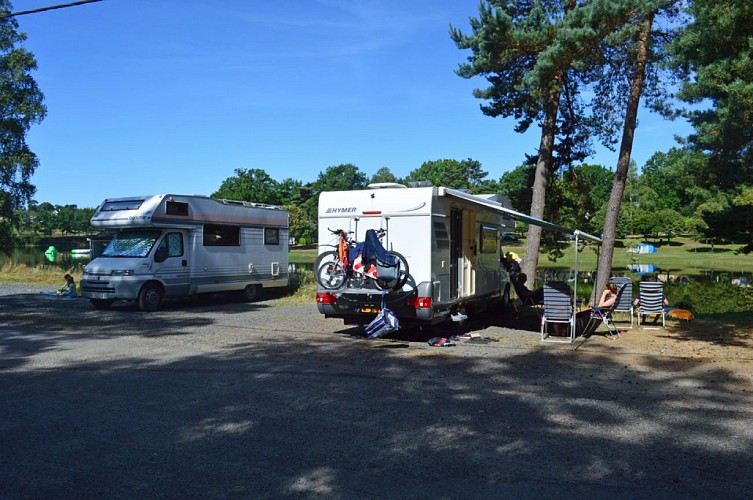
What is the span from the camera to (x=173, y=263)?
1577 centimetres

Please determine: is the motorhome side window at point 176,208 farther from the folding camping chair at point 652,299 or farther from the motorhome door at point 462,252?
the folding camping chair at point 652,299

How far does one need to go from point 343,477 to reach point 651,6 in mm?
12104

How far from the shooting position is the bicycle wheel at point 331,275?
35.0ft

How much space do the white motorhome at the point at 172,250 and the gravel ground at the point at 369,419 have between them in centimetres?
425

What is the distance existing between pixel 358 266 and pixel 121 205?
8036mm

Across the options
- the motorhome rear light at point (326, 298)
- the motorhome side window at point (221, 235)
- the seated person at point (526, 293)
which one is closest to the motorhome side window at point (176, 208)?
the motorhome side window at point (221, 235)

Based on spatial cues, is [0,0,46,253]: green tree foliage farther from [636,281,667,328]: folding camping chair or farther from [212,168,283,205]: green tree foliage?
[212,168,283,205]: green tree foliage

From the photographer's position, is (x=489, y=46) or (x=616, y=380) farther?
(x=489, y=46)

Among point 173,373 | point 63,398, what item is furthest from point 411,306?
point 63,398

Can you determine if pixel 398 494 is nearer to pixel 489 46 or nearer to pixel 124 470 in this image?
pixel 124 470

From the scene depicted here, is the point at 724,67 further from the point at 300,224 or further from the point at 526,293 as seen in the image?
the point at 300,224

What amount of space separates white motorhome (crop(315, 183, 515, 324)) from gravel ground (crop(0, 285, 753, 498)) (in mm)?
652

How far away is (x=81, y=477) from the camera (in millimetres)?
4395

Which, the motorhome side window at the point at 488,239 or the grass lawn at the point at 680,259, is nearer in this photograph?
the motorhome side window at the point at 488,239
